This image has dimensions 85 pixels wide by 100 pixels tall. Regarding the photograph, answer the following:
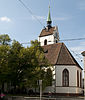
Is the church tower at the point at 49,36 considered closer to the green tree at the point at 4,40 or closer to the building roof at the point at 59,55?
the building roof at the point at 59,55

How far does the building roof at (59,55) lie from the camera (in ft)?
127

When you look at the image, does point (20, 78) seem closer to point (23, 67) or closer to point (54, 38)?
point (23, 67)

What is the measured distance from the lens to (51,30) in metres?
56.9

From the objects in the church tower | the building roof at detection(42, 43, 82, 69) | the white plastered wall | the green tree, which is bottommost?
the white plastered wall

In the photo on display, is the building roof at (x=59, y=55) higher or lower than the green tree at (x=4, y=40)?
lower

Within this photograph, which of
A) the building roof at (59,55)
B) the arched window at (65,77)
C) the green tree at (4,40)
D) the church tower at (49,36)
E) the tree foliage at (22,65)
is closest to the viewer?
the tree foliage at (22,65)

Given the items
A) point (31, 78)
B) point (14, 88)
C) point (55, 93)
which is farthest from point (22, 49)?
point (55, 93)

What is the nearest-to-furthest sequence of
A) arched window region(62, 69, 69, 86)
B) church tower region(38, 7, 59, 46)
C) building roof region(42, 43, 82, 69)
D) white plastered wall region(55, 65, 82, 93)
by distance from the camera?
white plastered wall region(55, 65, 82, 93), arched window region(62, 69, 69, 86), building roof region(42, 43, 82, 69), church tower region(38, 7, 59, 46)

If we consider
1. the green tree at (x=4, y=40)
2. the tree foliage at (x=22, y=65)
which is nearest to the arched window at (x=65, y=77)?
the tree foliage at (x=22, y=65)

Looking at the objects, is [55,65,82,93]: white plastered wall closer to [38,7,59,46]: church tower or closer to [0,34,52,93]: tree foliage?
[0,34,52,93]: tree foliage

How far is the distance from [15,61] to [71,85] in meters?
12.7

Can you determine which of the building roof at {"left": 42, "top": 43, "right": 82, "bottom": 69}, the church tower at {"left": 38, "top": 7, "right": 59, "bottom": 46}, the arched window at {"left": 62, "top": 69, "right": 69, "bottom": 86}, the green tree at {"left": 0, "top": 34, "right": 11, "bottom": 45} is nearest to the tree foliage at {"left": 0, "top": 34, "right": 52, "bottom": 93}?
the green tree at {"left": 0, "top": 34, "right": 11, "bottom": 45}

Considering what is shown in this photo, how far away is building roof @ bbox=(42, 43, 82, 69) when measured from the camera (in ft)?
127

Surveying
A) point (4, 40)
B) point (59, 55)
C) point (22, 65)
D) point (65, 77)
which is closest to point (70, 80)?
point (65, 77)
